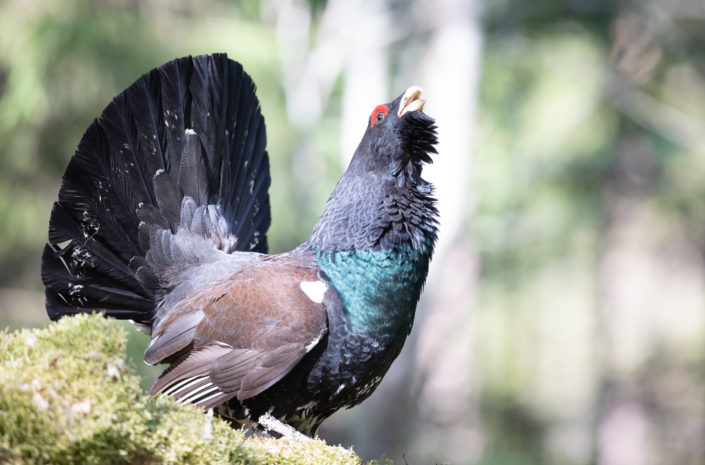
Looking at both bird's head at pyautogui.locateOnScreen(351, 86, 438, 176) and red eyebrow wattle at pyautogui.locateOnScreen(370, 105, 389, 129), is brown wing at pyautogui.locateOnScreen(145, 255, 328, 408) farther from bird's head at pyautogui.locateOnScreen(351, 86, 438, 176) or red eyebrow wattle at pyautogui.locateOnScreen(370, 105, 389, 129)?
red eyebrow wattle at pyautogui.locateOnScreen(370, 105, 389, 129)

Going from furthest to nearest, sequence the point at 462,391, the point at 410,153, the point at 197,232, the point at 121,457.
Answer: the point at 462,391 → the point at 197,232 → the point at 410,153 → the point at 121,457

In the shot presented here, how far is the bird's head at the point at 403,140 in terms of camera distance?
3691 millimetres

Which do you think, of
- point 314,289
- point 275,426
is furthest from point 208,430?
point 314,289

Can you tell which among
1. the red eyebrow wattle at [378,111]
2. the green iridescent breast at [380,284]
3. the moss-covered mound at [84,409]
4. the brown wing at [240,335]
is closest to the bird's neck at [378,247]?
the green iridescent breast at [380,284]

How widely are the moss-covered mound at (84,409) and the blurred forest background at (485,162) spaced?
243 inches

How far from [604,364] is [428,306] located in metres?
6.89

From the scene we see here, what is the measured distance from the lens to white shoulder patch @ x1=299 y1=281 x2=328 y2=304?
333 centimetres

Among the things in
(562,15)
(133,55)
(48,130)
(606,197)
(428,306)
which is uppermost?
(562,15)

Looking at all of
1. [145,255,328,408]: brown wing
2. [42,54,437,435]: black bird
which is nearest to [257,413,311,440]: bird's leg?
[42,54,437,435]: black bird

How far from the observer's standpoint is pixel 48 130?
8.63 metres

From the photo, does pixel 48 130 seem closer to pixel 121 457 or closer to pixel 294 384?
pixel 294 384

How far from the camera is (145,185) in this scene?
3.92 metres

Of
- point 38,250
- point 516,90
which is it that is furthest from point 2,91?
point 516,90

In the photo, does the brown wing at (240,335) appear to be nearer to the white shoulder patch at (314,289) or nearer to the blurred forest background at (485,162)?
the white shoulder patch at (314,289)
